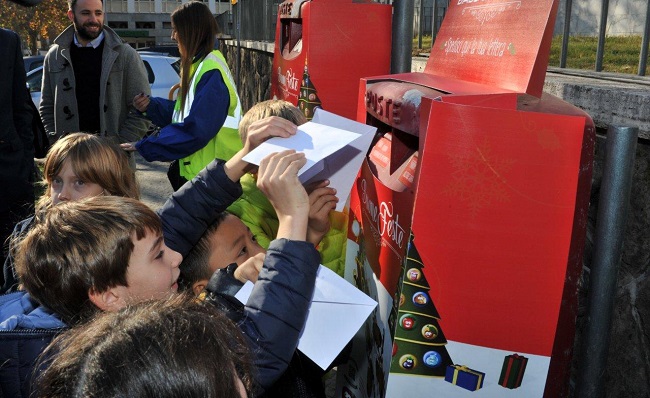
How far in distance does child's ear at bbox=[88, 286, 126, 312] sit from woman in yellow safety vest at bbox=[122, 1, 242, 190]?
1.83 meters

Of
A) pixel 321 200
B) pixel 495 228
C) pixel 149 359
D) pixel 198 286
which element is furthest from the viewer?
pixel 198 286

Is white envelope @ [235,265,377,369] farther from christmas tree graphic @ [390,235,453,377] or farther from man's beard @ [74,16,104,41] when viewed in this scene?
man's beard @ [74,16,104,41]

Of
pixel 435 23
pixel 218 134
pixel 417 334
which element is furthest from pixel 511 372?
pixel 435 23

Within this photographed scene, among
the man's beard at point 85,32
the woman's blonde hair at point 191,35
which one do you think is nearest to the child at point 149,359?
the woman's blonde hair at point 191,35

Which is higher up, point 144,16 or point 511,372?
point 144,16

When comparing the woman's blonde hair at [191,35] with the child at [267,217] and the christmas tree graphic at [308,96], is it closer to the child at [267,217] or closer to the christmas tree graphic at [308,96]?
the christmas tree graphic at [308,96]

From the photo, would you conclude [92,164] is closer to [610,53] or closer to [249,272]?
[249,272]

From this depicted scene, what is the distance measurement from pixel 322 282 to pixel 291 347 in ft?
0.69

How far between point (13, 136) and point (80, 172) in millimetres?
1197

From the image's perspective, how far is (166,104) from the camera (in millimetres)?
4285

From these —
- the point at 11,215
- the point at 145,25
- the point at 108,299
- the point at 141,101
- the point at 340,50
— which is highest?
the point at 145,25

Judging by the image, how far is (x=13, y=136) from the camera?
11.6 feet

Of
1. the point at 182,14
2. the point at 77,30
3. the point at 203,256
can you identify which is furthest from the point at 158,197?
the point at 203,256

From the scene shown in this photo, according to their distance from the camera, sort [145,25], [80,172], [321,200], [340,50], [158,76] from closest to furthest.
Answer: [321,200] < [80,172] < [340,50] < [158,76] < [145,25]
